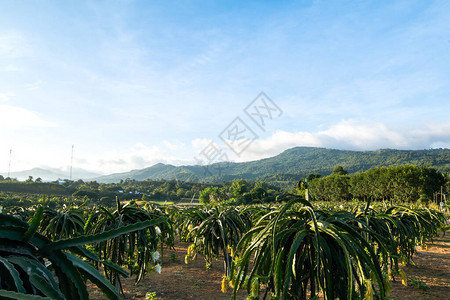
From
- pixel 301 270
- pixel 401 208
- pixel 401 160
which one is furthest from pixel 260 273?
pixel 401 160

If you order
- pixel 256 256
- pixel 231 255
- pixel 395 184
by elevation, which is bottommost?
pixel 231 255

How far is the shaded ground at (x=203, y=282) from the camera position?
538 cm

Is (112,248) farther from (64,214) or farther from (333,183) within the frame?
(333,183)

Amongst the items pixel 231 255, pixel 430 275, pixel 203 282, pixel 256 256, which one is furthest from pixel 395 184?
pixel 256 256

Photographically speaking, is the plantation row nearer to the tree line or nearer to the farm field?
the farm field

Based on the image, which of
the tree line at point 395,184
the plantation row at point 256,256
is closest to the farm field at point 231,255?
the plantation row at point 256,256

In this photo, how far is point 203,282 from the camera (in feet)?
20.4

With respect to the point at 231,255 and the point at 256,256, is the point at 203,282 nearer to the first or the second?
the point at 231,255

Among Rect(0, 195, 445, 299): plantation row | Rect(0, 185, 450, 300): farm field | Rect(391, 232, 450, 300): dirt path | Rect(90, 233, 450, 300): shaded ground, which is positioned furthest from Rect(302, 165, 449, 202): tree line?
Rect(0, 195, 445, 299): plantation row

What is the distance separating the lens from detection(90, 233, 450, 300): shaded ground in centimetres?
538

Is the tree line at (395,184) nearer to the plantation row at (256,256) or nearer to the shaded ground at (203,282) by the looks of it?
the shaded ground at (203,282)

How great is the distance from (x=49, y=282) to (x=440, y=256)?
1186cm

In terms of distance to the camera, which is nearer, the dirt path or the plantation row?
the plantation row

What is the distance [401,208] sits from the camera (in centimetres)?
671
